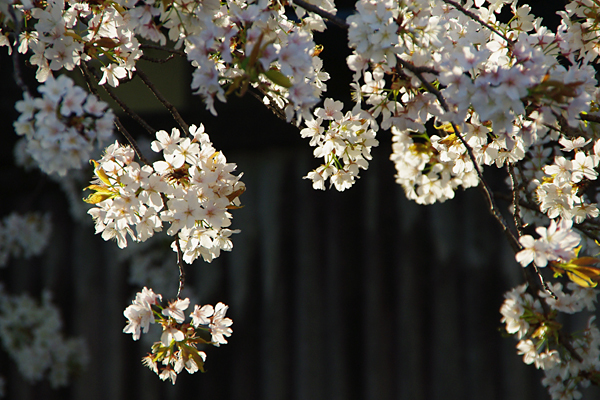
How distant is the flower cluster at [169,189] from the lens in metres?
1.01

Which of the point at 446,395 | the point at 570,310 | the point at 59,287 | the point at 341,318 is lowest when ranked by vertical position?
the point at 446,395

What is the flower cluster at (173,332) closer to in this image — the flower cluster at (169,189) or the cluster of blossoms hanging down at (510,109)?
the flower cluster at (169,189)

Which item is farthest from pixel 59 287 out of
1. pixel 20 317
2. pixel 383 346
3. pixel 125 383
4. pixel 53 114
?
pixel 53 114

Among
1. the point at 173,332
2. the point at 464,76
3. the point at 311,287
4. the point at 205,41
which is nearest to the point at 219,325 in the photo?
the point at 173,332

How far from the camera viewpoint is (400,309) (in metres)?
2.38

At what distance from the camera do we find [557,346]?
4.50ft

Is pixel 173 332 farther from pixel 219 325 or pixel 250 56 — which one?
pixel 250 56

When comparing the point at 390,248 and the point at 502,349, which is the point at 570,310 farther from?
the point at 390,248

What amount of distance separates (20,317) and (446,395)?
2273mm

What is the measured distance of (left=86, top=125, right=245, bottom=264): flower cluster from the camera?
39.7 inches

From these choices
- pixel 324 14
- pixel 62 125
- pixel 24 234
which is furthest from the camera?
pixel 24 234

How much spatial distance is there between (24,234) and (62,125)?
7.73 feet

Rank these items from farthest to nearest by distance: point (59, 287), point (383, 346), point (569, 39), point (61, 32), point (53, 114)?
point (59, 287)
point (383, 346)
point (569, 39)
point (61, 32)
point (53, 114)

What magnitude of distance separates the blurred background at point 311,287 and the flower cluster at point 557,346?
846 mm
